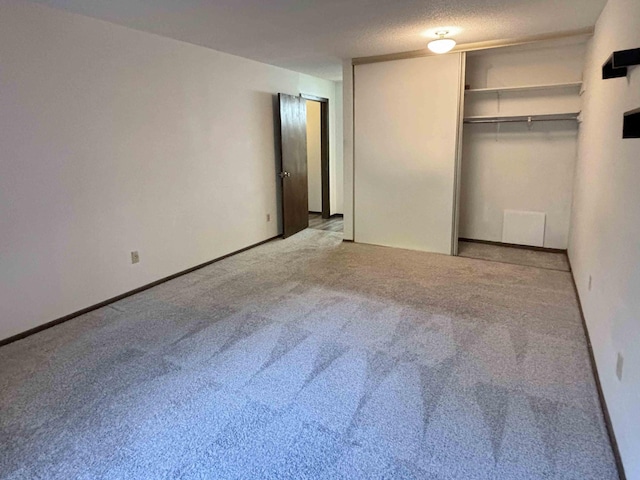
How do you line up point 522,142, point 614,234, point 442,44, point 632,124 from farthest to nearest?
1. point 522,142
2. point 442,44
3. point 614,234
4. point 632,124

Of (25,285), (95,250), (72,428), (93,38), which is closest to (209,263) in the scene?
(95,250)

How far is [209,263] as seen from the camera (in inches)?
189

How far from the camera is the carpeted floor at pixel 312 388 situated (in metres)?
1.81

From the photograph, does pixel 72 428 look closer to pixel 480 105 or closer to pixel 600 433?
pixel 600 433

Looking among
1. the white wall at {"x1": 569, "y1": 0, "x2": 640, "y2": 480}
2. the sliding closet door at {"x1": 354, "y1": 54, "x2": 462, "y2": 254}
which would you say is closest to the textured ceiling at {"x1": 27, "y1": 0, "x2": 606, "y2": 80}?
the sliding closet door at {"x1": 354, "y1": 54, "x2": 462, "y2": 254}

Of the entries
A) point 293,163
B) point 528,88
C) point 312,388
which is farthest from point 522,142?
point 312,388

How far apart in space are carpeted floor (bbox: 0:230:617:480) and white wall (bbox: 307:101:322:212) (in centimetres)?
403

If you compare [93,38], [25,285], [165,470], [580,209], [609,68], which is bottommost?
[165,470]

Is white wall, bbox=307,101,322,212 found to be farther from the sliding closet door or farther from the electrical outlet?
the electrical outlet

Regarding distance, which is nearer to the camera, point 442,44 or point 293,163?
point 442,44

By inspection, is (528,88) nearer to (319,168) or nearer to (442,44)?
(442,44)

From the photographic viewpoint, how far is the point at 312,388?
234 cm

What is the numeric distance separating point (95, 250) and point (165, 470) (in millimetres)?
2368

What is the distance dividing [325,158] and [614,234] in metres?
5.32
